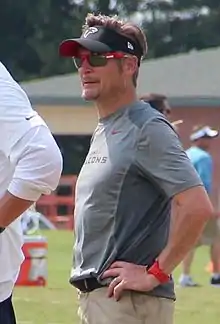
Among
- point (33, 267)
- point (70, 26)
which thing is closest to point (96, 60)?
point (33, 267)

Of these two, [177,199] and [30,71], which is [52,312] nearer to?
[177,199]

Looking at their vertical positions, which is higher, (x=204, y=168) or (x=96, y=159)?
(x=96, y=159)

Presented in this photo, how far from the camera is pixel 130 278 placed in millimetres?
4383

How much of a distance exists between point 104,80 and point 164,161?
1.47ft

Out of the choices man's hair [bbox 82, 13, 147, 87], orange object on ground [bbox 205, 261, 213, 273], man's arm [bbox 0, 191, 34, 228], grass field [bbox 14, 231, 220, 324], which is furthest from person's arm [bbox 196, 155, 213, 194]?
man's arm [bbox 0, 191, 34, 228]

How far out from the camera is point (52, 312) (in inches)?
412

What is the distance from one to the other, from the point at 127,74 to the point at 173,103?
27300 mm

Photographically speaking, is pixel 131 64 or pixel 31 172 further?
pixel 131 64

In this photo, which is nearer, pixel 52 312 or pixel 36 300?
pixel 52 312

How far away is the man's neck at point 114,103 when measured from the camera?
4535 millimetres

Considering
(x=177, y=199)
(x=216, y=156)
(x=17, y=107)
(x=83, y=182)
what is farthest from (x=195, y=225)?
(x=216, y=156)

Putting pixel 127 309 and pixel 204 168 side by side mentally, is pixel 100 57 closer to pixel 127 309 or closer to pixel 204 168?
pixel 127 309

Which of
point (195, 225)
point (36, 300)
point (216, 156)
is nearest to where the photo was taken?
point (195, 225)

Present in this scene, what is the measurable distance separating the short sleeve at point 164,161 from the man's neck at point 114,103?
22cm
